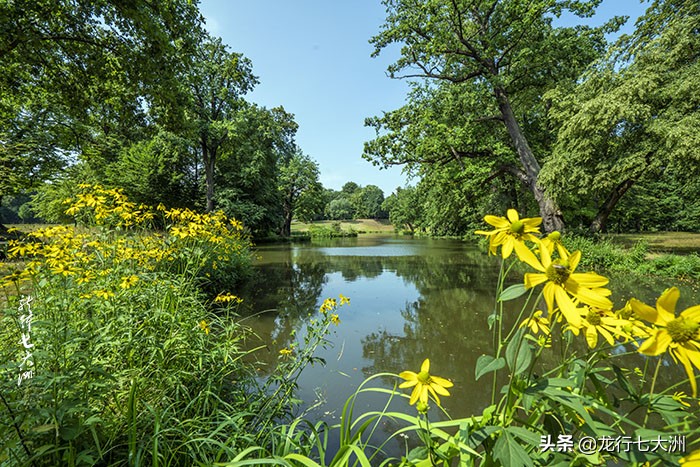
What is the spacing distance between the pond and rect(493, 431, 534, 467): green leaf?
1.73 m

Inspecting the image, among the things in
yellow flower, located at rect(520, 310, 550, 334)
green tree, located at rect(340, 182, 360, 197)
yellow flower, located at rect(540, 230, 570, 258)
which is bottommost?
yellow flower, located at rect(520, 310, 550, 334)

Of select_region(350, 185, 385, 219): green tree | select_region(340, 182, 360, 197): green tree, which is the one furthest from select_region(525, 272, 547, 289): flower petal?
select_region(340, 182, 360, 197): green tree

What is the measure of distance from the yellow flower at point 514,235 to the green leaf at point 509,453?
0.46 metres

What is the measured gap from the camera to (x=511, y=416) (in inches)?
32.6

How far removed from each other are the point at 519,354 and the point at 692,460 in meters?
0.38

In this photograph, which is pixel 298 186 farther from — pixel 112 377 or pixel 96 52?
pixel 112 377

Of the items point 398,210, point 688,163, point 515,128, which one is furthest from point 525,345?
point 398,210

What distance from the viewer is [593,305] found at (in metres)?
0.70

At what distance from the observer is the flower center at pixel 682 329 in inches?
25.0

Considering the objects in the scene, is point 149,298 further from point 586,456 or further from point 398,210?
point 398,210

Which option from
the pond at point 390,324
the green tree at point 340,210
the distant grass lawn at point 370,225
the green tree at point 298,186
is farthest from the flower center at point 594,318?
the green tree at point 340,210

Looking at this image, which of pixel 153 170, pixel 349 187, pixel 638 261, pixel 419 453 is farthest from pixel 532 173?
pixel 349 187

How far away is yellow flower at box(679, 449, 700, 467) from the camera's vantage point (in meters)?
0.62

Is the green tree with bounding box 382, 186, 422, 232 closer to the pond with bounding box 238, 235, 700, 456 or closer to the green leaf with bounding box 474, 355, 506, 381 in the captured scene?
the pond with bounding box 238, 235, 700, 456
